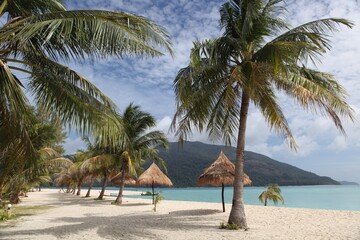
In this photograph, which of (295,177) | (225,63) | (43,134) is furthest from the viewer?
(295,177)

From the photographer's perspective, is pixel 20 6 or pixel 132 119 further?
pixel 132 119

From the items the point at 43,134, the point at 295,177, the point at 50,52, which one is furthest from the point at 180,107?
the point at 295,177

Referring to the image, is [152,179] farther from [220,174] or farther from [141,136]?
[220,174]

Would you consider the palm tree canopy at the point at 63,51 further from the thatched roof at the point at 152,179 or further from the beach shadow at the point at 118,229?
the thatched roof at the point at 152,179

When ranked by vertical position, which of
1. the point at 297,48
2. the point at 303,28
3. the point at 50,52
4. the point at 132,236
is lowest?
the point at 132,236

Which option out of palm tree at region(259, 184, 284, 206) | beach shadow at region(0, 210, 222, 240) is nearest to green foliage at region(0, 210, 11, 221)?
beach shadow at region(0, 210, 222, 240)

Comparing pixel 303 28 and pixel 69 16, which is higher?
pixel 303 28

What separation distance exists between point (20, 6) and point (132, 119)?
42.7 feet

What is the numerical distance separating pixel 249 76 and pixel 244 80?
0.78 ft

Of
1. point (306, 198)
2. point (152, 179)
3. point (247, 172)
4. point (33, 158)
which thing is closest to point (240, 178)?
point (33, 158)

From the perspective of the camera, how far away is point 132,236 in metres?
7.94

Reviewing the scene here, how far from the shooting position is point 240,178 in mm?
8961

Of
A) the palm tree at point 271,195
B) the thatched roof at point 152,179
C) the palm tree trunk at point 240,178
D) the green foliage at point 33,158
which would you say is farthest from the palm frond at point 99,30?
the palm tree at point 271,195

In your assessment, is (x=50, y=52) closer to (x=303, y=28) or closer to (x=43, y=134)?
(x=303, y=28)
